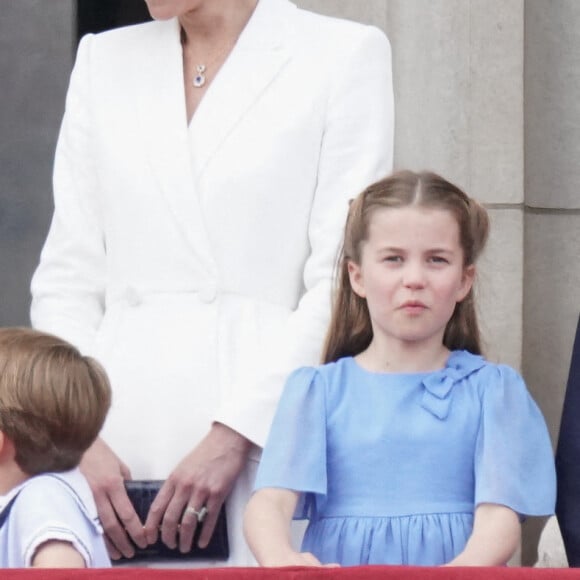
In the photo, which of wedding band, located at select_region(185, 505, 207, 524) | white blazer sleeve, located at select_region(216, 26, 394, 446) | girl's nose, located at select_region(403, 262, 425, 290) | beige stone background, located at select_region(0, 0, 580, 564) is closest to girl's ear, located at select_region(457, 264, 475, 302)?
girl's nose, located at select_region(403, 262, 425, 290)

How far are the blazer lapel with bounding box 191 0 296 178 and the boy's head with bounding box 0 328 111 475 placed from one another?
633 mm

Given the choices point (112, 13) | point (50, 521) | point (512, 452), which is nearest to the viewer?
point (50, 521)

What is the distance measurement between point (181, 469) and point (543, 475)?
2.24ft

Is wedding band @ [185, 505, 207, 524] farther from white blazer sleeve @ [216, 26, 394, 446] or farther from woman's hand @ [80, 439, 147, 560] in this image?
white blazer sleeve @ [216, 26, 394, 446]

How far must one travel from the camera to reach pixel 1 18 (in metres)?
5.40

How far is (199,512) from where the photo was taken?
12.3 ft

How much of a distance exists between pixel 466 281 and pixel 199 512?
26.4 inches

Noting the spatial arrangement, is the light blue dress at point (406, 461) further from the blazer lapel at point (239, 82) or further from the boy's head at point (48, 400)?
the blazer lapel at point (239, 82)

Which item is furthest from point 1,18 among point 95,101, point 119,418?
point 119,418

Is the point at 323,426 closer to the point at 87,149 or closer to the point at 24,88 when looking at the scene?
the point at 87,149

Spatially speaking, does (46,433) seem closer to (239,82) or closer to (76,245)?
(76,245)

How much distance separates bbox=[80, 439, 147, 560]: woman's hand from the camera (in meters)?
3.76

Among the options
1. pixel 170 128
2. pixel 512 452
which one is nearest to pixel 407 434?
pixel 512 452

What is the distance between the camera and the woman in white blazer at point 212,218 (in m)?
3.90
